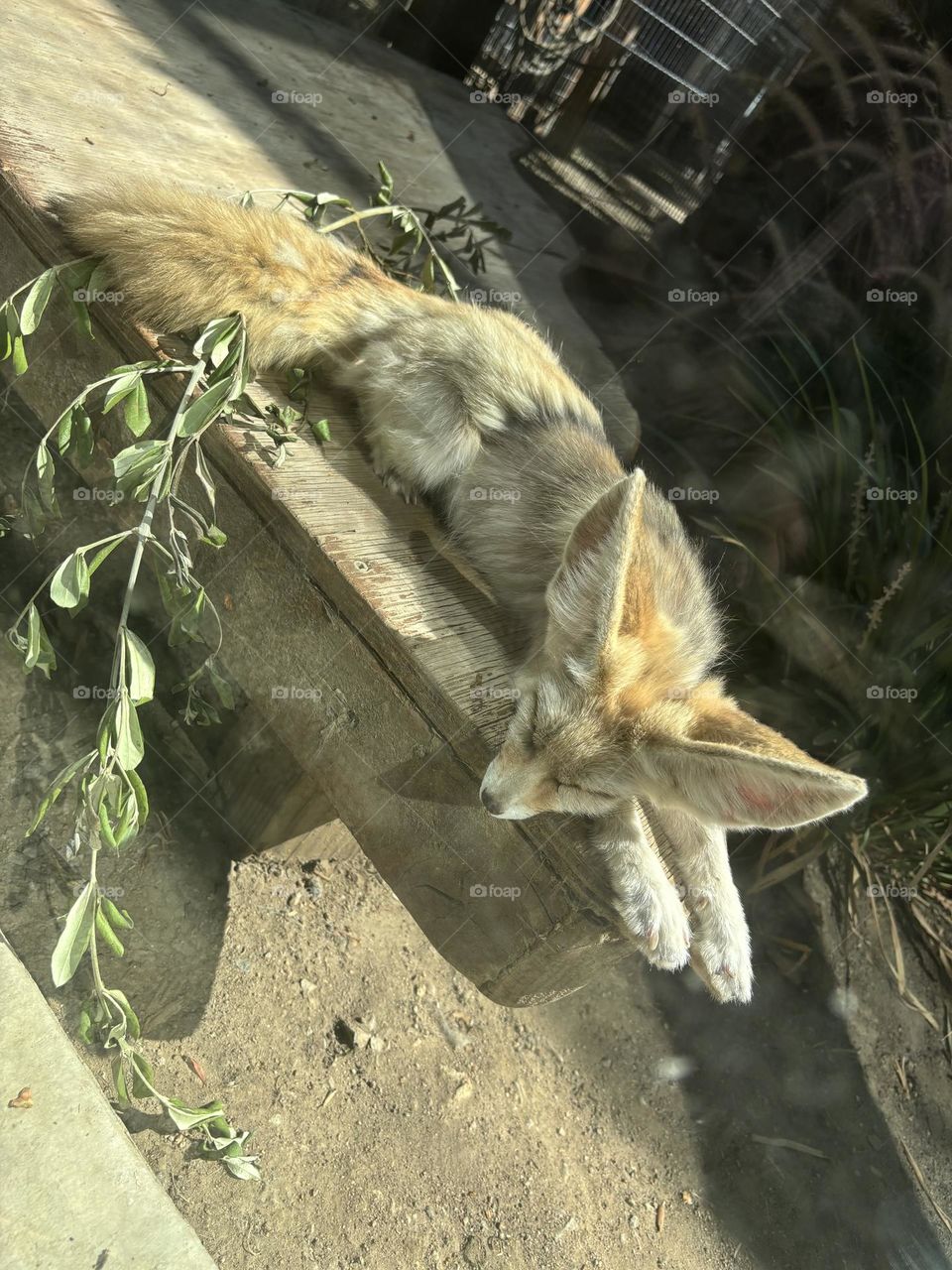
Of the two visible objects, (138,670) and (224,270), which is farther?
(224,270)

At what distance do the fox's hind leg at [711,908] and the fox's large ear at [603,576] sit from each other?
632 millimetres

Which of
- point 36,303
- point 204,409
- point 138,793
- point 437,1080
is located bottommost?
point 437,1080

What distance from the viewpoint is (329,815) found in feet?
10.3

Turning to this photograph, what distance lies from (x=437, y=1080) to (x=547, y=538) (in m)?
1.74

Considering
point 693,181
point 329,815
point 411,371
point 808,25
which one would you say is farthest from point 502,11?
point 329,815

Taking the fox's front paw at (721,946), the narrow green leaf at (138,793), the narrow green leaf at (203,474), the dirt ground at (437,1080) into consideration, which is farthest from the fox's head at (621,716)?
the dirt ground at (437,1080)

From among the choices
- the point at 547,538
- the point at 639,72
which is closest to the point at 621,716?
the point at 547,538

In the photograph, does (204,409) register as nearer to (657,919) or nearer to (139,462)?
(139,462)

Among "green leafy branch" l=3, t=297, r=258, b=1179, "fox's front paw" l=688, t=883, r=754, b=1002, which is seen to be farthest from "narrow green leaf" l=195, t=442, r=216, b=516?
"fox's front paw" l=688, t=883, r=754, b=1002

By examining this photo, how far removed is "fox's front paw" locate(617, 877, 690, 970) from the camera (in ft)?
6.34

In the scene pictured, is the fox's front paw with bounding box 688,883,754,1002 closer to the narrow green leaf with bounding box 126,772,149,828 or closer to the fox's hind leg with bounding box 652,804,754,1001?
the fox's hind leg with bounding box 652,804,754,1001

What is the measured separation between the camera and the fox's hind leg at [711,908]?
2.38 meters

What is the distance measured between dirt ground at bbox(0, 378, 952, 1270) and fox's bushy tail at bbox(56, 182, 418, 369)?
1221 millimetres

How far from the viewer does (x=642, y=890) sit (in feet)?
6.49
